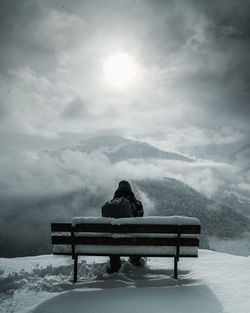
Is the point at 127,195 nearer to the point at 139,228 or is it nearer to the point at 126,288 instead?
the point at 139,228

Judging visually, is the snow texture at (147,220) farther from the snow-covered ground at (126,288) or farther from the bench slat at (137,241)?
the snow-covered ground at (126,288)

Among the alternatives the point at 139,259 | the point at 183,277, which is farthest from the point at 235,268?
the point at 139,259

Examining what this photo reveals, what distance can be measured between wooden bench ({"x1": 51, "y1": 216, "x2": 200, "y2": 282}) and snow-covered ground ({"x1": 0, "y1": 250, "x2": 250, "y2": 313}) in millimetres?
584

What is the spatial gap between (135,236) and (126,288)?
1.15 m

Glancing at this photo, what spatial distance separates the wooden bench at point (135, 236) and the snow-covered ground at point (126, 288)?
0.58 m

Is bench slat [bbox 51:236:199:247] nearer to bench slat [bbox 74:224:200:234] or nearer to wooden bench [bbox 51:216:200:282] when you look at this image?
wooden bench [bbox 51:216:200:282]

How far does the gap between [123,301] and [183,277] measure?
7.18 feet

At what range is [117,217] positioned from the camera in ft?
22.9

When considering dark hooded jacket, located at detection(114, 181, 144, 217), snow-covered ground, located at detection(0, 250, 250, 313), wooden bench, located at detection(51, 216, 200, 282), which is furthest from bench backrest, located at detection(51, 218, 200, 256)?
dark hooded jacket, located at detection(114, 181, 144, 217)

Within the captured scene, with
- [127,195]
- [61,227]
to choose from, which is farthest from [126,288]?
[127,195]

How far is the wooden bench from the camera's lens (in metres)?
6.44

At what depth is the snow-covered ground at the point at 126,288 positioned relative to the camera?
4777mm

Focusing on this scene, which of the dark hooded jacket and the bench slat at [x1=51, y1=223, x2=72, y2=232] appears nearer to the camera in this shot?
the bench slat at [x1=51, y1=223, x2=72, y2=232]

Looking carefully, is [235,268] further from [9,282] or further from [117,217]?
[9,282]
